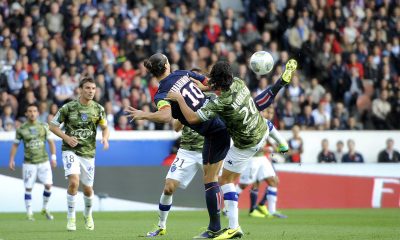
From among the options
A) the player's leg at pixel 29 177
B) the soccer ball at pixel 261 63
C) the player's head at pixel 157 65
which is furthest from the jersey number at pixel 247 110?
the player's leg at pixel 29 177

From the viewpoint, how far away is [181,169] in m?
14.4

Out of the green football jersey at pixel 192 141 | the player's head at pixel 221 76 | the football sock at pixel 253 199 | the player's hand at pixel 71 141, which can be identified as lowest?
the football sock at pixel 253 199

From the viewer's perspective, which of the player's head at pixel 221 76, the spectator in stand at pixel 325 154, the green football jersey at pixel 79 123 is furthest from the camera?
the spectator in stand at pixel 325 154

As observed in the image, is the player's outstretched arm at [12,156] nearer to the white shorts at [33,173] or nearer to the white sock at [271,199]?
the white shorts at [33,173]

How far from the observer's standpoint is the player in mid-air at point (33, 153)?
2123cm

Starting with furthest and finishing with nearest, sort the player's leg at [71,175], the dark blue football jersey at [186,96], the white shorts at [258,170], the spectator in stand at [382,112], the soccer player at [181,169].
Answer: the spectator in stand at [382,112], the white shorts at [258,170], the player's leg at [71,175], the soccer player at [181,169], the dark blue football jersey at [186,96]

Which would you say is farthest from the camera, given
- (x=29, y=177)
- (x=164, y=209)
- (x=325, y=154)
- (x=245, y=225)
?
(x=325, y=154)

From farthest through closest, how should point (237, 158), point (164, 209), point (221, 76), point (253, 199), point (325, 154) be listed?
point (325, 154), point (253, 199), point (164, 209), point (237, 158), point (221, 76)

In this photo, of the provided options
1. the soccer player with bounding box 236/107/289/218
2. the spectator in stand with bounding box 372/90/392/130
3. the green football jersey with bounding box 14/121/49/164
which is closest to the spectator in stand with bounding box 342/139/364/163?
the spectator in stand with bounding box 372/90/392/130

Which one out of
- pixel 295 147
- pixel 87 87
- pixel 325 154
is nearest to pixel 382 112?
pixel 325 154

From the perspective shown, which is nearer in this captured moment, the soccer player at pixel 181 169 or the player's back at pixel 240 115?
the player's back at pixel 240 115

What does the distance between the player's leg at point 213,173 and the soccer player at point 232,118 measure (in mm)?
130

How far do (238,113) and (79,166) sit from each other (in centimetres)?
434

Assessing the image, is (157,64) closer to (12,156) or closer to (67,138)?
(67,138)
